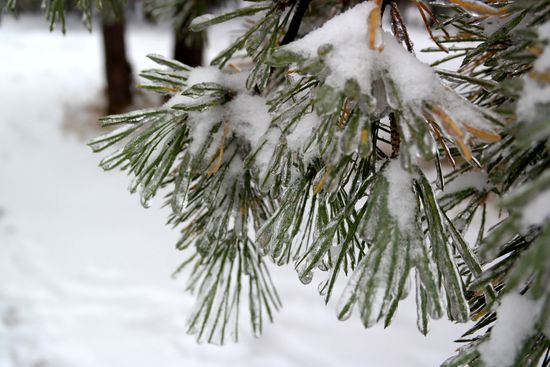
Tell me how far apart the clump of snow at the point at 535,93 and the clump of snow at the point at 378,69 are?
66 millimetres

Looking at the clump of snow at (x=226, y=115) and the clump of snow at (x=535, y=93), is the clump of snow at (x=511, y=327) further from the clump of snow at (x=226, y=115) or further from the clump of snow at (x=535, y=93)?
the clump of snow at (x=226, y=115)

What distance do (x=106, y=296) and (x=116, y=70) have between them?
2.45 metres

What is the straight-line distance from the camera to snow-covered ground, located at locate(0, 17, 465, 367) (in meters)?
2.14

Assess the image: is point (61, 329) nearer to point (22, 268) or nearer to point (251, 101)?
point (22, 268)

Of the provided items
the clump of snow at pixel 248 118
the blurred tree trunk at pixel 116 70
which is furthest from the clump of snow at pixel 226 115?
the blurred tree trunk at pixel 116 70

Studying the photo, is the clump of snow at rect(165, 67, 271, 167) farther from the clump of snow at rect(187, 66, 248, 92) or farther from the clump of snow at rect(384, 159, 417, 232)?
the clump of snow at rect(384, 159, 417, 232)

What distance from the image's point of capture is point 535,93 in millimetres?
340

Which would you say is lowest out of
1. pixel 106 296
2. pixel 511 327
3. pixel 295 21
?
pixel 106 296

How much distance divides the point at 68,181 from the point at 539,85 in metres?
3.69

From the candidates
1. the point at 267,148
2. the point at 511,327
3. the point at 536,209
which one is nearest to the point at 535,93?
the point at 536,209

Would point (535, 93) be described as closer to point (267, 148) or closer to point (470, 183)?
point (267, 148)

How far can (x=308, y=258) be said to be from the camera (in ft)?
1.72

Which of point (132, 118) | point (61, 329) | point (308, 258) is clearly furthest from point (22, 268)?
point (308, 258)

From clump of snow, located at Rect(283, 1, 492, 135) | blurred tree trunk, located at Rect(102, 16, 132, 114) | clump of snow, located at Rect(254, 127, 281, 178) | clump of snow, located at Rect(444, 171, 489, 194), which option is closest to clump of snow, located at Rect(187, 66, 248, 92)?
clump of snow, located at Rect(254, 127, 281, 178)
